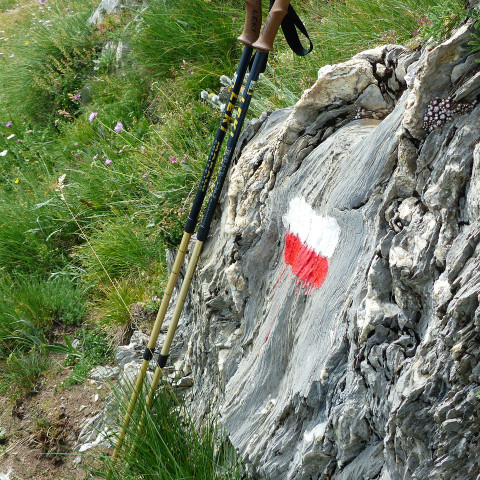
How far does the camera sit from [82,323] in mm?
4500

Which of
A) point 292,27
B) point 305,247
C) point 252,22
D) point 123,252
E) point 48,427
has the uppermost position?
point 252,22

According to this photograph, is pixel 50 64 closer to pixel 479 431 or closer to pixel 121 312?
pixel 121 312

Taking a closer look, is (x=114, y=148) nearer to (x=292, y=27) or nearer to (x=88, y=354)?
(x=88, y=354)

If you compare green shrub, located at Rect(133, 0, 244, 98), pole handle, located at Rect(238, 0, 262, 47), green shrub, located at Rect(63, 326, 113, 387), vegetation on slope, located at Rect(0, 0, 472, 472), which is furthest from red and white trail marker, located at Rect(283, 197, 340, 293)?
green shrub, located at Rect(133, 0, 244, 98)

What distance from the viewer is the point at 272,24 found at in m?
2.67

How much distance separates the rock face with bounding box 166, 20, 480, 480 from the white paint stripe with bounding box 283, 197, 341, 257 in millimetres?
11

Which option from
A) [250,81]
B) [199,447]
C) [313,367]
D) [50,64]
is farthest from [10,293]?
[50,64]

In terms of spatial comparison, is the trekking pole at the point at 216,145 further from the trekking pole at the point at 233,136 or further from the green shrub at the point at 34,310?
the green shrub at the point at 34,310

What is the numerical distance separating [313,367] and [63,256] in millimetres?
3508

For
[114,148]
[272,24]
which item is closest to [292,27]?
[272,24]

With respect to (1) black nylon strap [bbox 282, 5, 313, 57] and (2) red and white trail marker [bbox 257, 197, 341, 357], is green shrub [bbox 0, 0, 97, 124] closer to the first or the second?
(1) black nylon strap [bbox 282, 5, 313, 57]

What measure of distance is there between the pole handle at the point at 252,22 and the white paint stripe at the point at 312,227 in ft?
3.21

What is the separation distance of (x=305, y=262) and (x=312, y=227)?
169 mm

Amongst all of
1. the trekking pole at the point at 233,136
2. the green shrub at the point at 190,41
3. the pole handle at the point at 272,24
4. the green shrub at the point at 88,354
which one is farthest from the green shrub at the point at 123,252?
the pole handle at the point at 272,24
